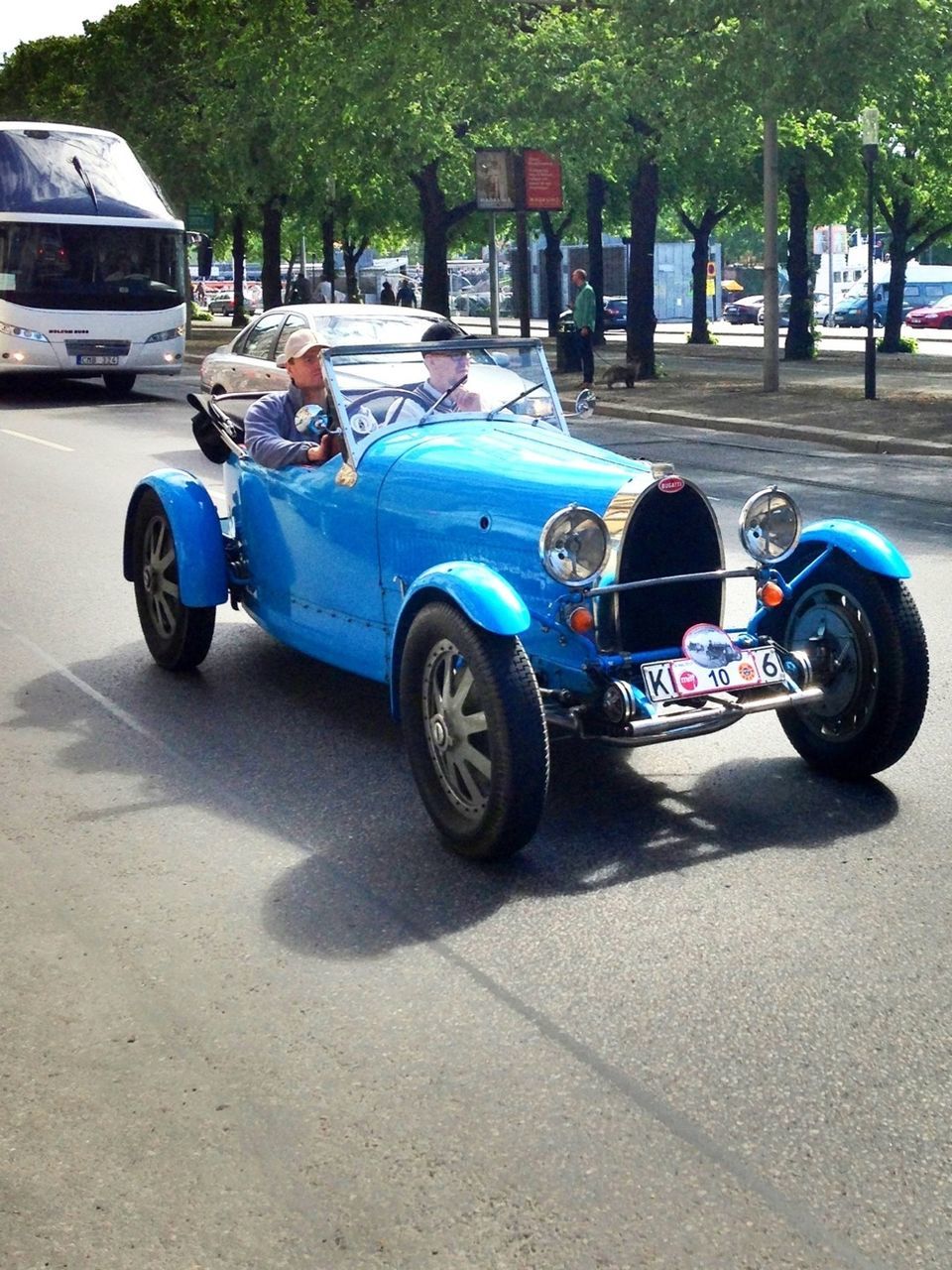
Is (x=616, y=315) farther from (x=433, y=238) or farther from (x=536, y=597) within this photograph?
(x=536, y=597)

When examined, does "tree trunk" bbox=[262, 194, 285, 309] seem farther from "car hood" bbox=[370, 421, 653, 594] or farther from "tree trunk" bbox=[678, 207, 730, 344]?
"car hood" bbox=[370, 421, 653, 594]

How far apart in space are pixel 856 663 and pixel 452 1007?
236 centimetres

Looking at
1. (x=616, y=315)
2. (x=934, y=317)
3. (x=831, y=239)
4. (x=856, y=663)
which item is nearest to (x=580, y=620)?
(x=856, y=663)

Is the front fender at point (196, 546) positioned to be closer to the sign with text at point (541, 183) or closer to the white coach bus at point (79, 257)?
the white coach bus at point (79, 257)

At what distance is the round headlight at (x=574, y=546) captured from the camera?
5.80 m

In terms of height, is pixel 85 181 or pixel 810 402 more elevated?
pixel 85 181

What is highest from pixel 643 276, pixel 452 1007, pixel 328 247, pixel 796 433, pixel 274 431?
pixel 328 247

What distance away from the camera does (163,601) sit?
8469 millimetres

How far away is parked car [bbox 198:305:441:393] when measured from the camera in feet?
56.3

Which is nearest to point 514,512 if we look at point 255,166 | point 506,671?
point 506,671

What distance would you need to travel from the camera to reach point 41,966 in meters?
4.85

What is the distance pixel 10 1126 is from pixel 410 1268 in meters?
1.05

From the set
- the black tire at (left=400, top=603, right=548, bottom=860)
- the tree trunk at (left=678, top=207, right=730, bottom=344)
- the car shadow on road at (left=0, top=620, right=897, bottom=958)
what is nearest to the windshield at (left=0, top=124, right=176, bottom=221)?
the car shadow on road at (left=0, top=620, right=897, bottom=958)

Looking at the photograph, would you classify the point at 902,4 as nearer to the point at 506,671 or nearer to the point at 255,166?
the point at 506,671
